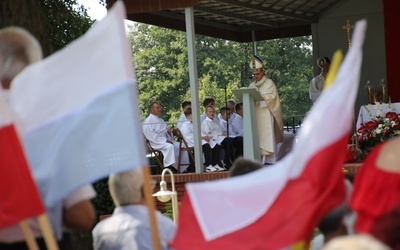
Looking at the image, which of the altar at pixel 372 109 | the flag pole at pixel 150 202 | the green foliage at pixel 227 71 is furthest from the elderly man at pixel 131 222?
the green foliage at pixel 227 71

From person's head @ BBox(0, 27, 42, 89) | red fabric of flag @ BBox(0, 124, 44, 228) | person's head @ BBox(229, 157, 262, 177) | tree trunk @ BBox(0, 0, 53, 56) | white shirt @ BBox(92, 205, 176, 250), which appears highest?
tree trunk @ BBox(0, 0, 53, 56)

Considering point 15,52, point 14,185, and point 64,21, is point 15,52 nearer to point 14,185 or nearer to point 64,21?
point 14,185

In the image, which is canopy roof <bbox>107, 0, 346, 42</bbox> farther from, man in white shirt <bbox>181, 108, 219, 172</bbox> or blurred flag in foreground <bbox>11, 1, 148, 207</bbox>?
blurred flag in foreground <bbox>11, 1, 148, 207</bbox>

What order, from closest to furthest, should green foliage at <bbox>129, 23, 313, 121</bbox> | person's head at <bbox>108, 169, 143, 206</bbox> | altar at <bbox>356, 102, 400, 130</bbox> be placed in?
person's head at <bbox>108, 169, 143, 206</bbox> < altar at <bbox>356, 102, 400, 130</bbox> < green foliage at <bbox>129, 23, 313, 121</bbox>

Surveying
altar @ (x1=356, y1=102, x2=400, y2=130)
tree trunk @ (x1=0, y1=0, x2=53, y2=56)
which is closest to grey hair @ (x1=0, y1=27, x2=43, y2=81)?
tree trunk @ (x1=0, y1=0, x2=53, y2=56)

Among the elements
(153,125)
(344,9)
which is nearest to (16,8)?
(153,125)

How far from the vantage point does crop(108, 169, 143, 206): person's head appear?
5441mm

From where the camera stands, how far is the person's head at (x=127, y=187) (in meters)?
5.44

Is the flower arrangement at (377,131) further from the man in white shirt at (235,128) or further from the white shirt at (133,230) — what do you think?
the white shirt at (133,230)

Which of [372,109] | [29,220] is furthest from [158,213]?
[372,109]

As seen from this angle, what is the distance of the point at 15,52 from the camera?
4859mm

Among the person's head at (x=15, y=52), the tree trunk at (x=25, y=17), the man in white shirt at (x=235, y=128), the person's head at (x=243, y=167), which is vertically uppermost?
the tree trunk at (x=25, y=17)

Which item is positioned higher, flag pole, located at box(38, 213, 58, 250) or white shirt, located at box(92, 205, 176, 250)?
flag pole, located at box(38, 213, 58, 250)

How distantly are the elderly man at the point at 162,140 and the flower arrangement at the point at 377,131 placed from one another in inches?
120
